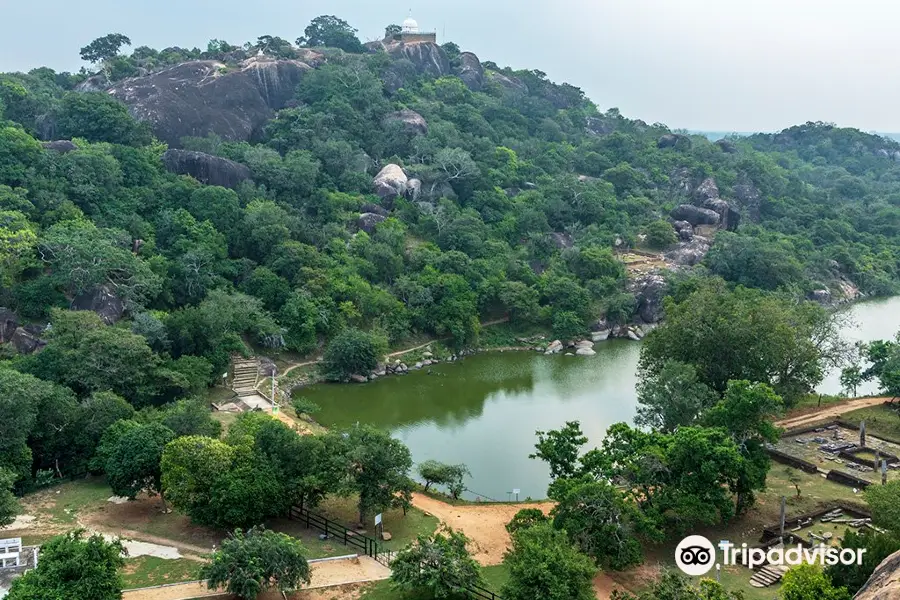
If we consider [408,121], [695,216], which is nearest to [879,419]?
[695,216]

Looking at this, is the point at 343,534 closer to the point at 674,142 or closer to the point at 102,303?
the point at 102,303

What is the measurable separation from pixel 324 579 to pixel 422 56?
5533cm

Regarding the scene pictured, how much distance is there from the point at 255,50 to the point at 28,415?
138 ft

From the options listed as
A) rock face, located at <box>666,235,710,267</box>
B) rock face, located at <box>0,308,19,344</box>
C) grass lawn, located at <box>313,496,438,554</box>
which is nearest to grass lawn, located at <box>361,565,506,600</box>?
grass lawn, located at <box>313,496,438,554</box>

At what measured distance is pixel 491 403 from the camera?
3056 centimetres

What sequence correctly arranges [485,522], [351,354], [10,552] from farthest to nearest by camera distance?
1. [351,354]
2. [485,522]
3. [10,552]

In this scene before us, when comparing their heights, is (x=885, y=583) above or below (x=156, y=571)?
above

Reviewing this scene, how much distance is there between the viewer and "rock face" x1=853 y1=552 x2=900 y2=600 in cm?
823

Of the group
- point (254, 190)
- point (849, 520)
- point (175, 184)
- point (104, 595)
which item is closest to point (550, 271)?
point (254, 190)

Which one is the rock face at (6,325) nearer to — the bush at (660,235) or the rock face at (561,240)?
the rock face at (561,240)

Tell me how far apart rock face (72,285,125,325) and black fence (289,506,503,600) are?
14.6 metres

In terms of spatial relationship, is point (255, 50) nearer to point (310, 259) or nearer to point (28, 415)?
point (310, 259)

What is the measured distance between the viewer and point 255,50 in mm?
55312

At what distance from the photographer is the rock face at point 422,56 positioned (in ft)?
207
